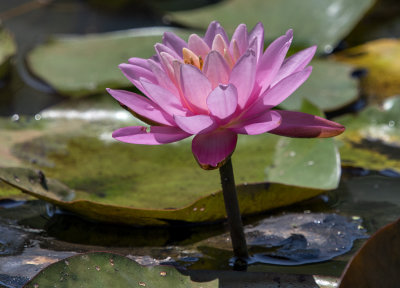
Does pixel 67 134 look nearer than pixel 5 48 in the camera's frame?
Yes

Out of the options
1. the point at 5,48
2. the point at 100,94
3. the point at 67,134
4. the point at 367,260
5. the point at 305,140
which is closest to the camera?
the point at 367,260

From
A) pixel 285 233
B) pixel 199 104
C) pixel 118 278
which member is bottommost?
pixel 285 233

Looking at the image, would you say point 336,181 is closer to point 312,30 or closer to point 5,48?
point 312,30

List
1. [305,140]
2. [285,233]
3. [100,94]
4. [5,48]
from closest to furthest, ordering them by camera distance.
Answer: [285,233] < [305,140] < [100,94] < [5,48]

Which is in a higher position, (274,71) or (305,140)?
(274,71)

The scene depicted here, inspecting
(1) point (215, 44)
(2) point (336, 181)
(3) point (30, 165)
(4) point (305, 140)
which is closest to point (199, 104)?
(1) point (215, 44)

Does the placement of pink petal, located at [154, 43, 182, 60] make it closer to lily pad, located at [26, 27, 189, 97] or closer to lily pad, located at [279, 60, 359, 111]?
lily pad, located at [279, 60, 359, 111]
